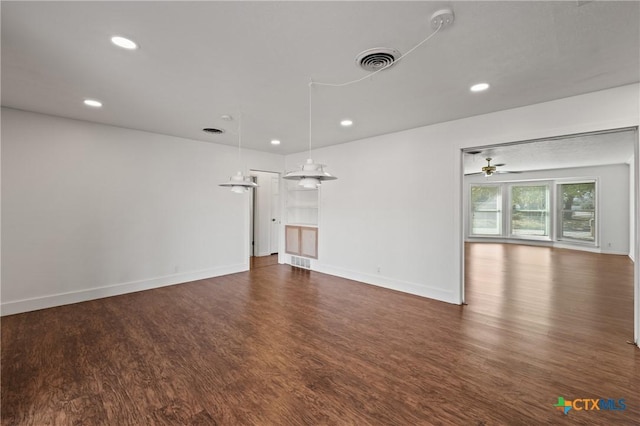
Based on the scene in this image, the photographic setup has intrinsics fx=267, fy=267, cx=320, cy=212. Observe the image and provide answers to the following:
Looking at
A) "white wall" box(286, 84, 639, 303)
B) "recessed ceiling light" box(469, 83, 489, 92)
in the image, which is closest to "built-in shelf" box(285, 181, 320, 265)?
"white wall" box(286, 84, 639, 303)

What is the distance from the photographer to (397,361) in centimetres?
248

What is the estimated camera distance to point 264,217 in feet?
25.9

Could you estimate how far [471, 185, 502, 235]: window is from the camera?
10594 mm

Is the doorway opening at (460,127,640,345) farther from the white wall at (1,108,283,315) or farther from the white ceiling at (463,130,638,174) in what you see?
the white wall at (1,108,283,315)

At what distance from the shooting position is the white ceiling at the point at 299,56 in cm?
178

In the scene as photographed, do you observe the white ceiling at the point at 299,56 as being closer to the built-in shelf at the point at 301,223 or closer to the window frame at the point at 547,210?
the built-in shelf at the point at 301,223

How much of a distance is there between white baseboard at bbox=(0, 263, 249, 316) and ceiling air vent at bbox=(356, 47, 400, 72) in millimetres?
4719

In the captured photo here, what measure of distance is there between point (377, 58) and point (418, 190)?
2560mm

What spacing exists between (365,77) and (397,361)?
275cm

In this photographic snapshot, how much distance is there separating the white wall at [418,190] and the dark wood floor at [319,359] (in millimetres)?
606

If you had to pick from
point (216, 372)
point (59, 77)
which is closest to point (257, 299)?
point (216, 372)

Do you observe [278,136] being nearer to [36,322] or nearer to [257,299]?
[257,299]

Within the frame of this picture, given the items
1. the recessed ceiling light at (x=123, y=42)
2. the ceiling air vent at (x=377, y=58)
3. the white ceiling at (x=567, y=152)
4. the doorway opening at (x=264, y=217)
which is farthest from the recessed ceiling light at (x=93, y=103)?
the white ceiling at (x=567, y=152)

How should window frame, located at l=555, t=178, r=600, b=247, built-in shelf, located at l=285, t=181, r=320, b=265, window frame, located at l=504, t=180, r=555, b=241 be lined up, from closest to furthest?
1. built-in shelf, located at l=285, t=181, r=320, b=265
2. window frame, located at l=555, t=178, r=600, b=247
3. window frame, located at l=504, t=180, r=555, b=241
